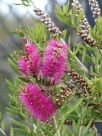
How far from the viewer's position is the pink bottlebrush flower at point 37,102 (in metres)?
0.40

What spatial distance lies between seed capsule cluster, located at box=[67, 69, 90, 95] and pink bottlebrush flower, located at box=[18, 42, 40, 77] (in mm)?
74

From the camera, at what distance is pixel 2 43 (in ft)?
4.37

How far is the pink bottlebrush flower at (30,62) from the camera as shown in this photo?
39 cm

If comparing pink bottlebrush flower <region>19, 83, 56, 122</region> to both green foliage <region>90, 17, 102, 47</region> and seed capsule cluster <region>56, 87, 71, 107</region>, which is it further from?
green foliage <region>90, 17, 102, 47</region>

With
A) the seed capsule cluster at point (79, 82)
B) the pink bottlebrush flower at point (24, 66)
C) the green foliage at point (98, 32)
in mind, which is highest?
the green foliage at point (98, 32)

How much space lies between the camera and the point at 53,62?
403 millimetres

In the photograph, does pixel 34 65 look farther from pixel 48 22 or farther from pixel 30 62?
pixel 48 22

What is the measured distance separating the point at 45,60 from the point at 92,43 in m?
0.09

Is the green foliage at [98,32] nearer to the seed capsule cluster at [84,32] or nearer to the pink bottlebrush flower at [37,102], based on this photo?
the seed capsule cluster at [84,32]

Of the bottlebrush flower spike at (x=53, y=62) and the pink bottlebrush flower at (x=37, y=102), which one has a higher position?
the bottlebrush flower spike at (x=53, y=62)

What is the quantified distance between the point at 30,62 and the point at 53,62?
2 centimetres

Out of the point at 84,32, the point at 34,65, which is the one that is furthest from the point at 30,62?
the point at 84,32

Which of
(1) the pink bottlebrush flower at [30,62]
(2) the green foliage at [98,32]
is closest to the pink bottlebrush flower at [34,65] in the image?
(1) the pink bottlebrush flower at [30,62]

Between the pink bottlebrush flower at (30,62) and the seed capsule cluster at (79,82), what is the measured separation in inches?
2.9
